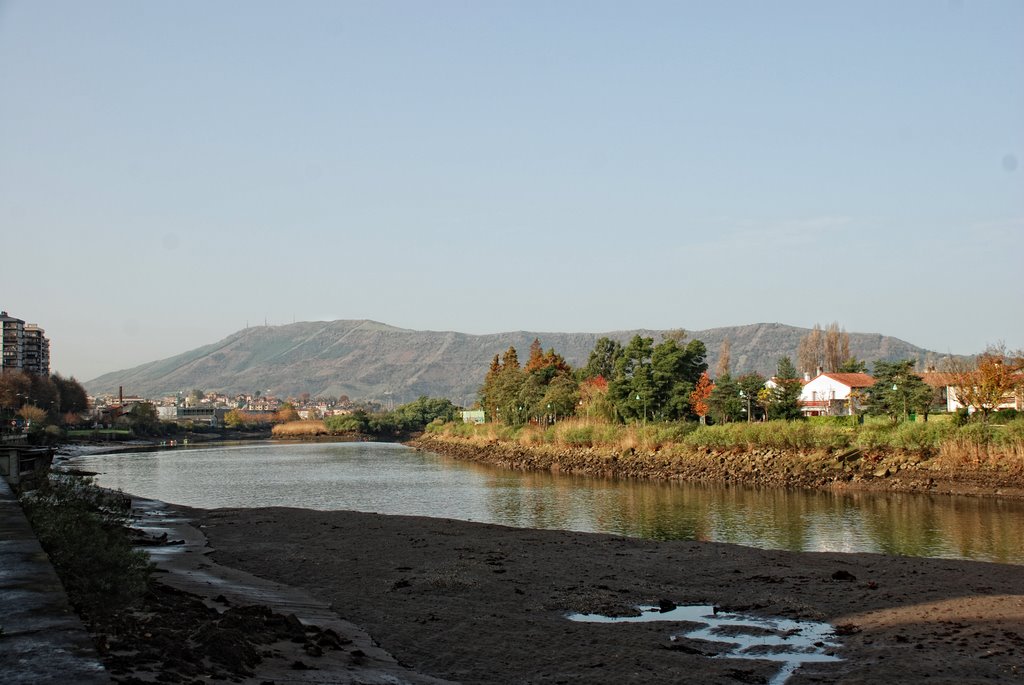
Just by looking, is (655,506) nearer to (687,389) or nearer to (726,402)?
(726,402)

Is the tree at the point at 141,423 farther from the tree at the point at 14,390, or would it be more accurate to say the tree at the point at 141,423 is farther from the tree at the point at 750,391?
the tree at the point at 750,391

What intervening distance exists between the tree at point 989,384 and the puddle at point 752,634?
1710 inches

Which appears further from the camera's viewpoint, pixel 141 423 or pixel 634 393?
pixel 141 423

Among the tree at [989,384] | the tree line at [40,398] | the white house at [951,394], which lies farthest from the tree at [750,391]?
the tree line at [40,398]

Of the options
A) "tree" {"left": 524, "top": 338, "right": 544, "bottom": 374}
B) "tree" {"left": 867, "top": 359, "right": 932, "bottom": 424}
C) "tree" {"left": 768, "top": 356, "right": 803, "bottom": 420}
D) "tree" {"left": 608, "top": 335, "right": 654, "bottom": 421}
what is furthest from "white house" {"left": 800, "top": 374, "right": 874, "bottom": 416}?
"tree" {"left": 524, "top": 338, "right": 544, "bottom": 374}

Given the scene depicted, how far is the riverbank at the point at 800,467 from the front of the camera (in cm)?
4269

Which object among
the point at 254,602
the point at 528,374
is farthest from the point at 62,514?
the point at 528,374

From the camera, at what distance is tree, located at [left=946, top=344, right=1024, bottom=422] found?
54.5 metres

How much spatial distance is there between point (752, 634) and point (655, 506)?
84.6 feet

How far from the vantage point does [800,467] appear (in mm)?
51844

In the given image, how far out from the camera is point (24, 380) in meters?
151

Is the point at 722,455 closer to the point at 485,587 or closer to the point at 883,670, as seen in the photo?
the point at 485,587

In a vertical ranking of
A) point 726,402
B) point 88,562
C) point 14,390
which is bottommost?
point 88,562

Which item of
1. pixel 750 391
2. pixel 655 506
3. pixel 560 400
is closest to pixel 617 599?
pixel 655 506
